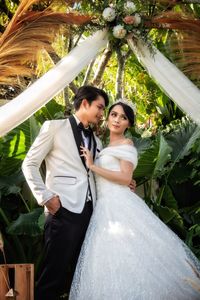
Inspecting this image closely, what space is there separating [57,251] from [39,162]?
57 cm

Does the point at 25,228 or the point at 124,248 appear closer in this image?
the point at 124,248

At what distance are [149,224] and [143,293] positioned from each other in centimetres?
50

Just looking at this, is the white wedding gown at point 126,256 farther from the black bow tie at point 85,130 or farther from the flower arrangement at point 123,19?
the flower arrangement at point 123,19

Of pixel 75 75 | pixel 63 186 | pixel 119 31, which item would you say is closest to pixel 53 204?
pixel 63 186

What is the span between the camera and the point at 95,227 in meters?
3.69

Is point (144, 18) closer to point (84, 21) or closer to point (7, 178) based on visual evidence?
point (84, 21)

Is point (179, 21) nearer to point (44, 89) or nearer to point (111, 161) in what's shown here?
point (44, 89)

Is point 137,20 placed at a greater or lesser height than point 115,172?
greater

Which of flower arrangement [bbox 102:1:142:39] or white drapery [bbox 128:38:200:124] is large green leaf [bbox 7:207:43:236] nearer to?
white drapery [bbox 128:38:200:124]

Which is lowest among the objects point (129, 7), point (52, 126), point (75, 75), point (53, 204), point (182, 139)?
point (53, 204)

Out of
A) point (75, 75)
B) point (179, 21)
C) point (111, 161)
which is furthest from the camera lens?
point (179, 21)

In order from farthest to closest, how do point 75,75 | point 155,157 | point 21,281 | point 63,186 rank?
point 155,157 < point 75,75 < point 63,186 < point 21,281

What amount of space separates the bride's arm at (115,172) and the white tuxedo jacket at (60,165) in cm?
6

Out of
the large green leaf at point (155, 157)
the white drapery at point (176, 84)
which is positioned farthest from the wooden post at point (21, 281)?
the white drapery at point (176, 84)
